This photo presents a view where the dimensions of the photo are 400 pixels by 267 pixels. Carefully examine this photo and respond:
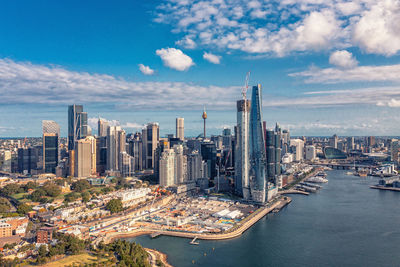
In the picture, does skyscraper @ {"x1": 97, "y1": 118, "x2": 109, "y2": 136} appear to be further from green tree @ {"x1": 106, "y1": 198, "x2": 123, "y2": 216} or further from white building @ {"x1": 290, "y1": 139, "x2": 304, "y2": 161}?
green tree @ {"x1": 106, "y1": 198, "x2": 123, "y2": 216}

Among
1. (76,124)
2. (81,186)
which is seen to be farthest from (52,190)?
(76,124)

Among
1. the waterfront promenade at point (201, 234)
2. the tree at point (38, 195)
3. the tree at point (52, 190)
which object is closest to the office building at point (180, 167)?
the tree at point (52, 190)

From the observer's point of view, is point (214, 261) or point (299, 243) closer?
point (214, 261)

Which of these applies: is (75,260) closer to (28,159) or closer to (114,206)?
(114,206)

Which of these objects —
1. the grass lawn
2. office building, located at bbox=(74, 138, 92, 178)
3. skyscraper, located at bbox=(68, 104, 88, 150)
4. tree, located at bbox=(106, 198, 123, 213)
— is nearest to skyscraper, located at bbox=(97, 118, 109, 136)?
skyscraper, located at bbox=(68, 104, 88, 150)

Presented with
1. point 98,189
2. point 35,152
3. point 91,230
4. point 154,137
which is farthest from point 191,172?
point 35,152

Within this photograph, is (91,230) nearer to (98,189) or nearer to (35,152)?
(98,189)

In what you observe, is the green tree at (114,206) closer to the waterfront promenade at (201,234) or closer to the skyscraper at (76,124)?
the waterfront promenade at (201,234)
